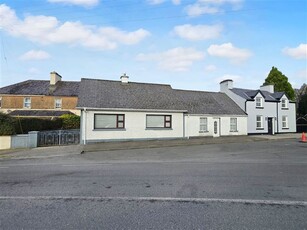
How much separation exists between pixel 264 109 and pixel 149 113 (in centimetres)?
1645

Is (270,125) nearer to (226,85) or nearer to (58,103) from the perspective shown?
(226,85)

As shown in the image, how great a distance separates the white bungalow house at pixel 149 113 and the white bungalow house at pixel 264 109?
1614 millimetres

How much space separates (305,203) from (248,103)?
24284 millimetres

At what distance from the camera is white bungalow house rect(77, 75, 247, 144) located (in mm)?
20047

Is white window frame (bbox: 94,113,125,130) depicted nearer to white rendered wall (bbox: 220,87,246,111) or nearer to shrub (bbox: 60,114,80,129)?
shrub (bbox: 60,114,80,129)

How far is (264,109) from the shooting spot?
93.9ft

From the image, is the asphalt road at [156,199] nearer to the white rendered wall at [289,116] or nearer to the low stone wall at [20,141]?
the low stone wall at [20,141]

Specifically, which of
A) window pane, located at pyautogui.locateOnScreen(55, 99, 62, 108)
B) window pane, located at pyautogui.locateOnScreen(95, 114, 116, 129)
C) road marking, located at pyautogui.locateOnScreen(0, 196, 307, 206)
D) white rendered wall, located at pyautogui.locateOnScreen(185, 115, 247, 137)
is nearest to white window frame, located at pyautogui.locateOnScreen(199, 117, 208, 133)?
white rendered wall, located at pyautogui.locateOnScreen(185, 115, 247, 137)

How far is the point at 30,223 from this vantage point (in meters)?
4.13

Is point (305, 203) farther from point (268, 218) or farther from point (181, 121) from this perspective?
point (181, 121)

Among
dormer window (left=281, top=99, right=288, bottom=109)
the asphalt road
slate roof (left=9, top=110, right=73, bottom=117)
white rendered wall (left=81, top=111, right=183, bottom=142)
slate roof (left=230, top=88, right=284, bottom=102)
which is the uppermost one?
slate roof (left=230, top=88, right=284, bottom=102)

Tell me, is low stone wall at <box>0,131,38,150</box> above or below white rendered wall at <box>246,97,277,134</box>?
below

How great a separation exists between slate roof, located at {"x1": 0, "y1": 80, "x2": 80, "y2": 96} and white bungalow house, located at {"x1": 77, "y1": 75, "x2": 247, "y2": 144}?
11460mm

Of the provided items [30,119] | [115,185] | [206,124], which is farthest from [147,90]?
[115,185]
